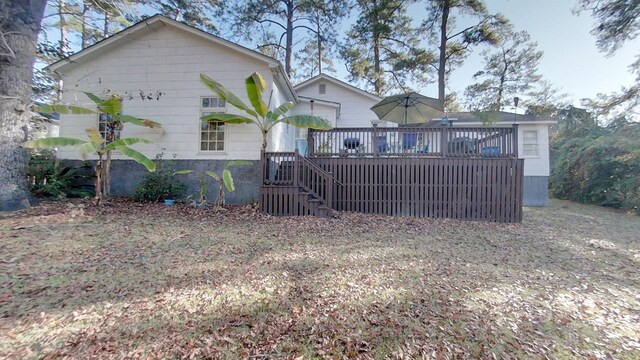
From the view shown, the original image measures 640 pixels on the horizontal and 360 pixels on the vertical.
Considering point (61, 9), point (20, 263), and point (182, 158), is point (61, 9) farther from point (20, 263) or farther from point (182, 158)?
point (20, 263)

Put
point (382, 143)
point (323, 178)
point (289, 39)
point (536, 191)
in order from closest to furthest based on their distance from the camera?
point (323, 178) → point (382, 143) → point (536, 191) → point (289, 39)

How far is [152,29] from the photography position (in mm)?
8828

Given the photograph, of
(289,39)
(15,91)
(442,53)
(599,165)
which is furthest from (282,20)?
(599,165)

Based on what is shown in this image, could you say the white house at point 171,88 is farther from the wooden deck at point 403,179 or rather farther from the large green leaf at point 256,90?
the wooden deck at point 403,179

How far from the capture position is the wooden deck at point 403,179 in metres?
7.42

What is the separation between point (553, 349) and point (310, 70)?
22.0m

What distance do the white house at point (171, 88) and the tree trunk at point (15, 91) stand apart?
7.41 feet

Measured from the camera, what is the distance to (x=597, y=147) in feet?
38.2

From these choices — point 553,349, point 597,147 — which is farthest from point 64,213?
point 597,147

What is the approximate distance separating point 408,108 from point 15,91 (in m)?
10.4

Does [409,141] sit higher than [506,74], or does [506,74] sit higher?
[506,74]

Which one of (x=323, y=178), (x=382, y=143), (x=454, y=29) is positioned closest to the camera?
(x=323, y=178)


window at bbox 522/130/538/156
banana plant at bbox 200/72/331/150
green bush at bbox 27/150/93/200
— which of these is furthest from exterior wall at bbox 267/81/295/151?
window at bbox 522/130/538/156

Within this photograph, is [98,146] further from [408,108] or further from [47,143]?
[408,108]
